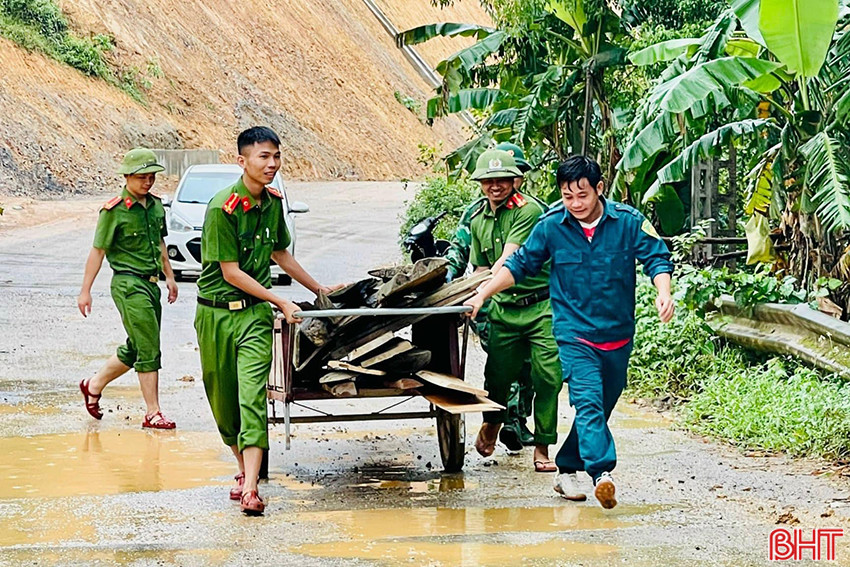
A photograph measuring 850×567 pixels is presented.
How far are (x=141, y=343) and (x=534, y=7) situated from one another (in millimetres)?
8146

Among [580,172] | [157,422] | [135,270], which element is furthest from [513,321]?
[135,270]

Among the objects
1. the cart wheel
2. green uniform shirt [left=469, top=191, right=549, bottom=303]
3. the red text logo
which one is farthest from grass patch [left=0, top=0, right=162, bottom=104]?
the red text logo

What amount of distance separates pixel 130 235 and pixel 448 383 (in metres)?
3.35

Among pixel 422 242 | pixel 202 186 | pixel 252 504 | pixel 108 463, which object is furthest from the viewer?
pixel 202 186

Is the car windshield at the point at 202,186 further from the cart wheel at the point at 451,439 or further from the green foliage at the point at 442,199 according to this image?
the cart wheel at the point at 451,439

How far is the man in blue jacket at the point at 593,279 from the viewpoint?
7012mm

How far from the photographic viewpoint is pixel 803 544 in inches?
246

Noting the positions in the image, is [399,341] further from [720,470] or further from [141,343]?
[141,343]

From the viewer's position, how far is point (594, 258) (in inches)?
277

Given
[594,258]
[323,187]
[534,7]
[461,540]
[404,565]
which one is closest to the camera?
[404,565]

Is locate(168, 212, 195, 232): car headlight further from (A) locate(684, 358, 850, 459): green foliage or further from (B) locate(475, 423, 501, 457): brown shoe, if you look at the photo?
(B) locate(475, 423, 501, 457): brown shoe

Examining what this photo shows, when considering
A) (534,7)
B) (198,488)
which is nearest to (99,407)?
(198,488)

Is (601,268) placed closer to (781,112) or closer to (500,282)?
(500,282)

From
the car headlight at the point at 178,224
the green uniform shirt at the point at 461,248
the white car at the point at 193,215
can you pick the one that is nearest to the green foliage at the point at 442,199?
the white car at the point at 193,215
